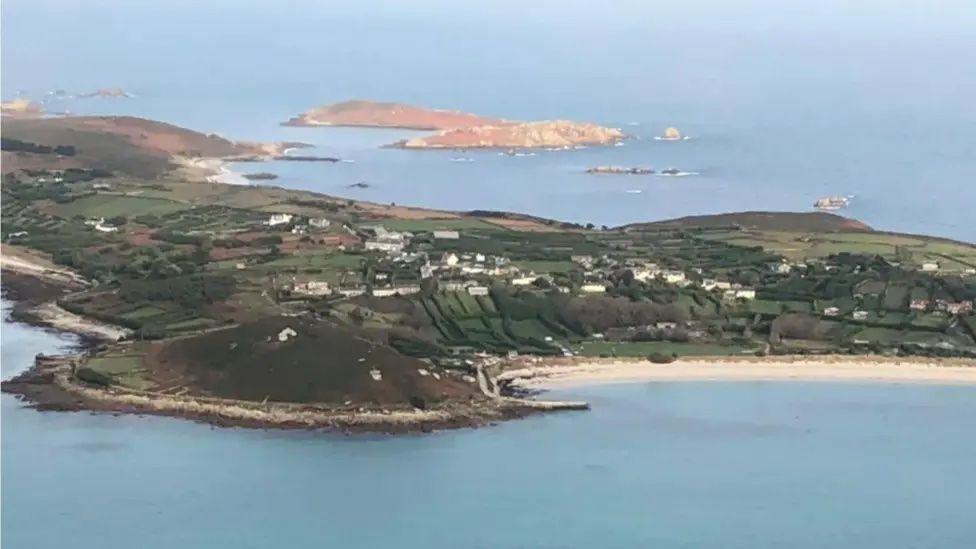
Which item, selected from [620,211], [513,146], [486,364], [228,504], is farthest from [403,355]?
[513,146]

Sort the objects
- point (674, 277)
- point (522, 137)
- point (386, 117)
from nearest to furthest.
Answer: point (674, 277) → point (522, 137) → point (386, 117)

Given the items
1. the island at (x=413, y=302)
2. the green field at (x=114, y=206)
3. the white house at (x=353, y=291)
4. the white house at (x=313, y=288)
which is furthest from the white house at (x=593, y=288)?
the green field at (x=114, y=206)

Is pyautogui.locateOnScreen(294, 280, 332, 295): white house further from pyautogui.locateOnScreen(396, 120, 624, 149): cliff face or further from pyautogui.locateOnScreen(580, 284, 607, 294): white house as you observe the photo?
pyautogui.locateOnScreen(396, 120, 624, 149): cliff face

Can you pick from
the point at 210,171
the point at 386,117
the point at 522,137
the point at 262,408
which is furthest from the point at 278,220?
the point at 386,117

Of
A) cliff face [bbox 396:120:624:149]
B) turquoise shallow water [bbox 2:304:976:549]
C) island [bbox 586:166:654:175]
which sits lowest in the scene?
turquoise shallow water [bbox 2:304:976:549]

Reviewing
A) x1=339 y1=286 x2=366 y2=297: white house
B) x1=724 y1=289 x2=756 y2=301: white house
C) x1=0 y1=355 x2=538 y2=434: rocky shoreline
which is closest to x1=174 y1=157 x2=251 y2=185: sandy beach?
x1=339 y1=286 x2=366 y2=297: white house

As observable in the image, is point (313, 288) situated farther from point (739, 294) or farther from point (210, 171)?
point (210, 171)

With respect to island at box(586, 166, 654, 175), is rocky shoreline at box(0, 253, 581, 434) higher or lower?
lower
